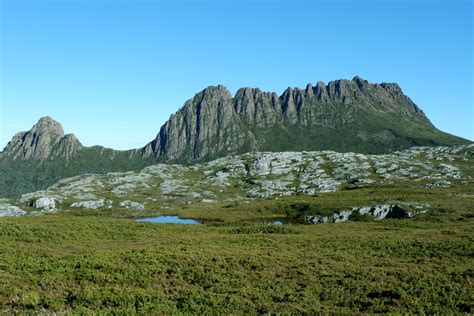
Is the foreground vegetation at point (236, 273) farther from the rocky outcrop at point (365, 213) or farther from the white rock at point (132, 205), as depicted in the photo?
the white rock at point (132, 205)

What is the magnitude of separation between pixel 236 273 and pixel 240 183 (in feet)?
476

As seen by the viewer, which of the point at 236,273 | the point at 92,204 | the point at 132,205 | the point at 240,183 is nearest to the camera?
the point at 236,273

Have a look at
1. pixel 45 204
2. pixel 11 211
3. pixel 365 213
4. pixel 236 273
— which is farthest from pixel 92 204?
pixel 236 273

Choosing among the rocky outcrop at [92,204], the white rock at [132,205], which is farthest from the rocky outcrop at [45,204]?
the white rock at [132,205]

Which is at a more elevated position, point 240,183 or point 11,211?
point 240,183

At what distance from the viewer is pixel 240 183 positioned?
569 feet

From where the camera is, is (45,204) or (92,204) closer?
(92,204)

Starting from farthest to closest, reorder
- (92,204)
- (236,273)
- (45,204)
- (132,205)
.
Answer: (132,205) → (45,204) → (92,204) → (236,273)

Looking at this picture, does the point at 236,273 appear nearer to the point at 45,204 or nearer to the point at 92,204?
the point at 92,204

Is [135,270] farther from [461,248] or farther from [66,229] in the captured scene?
[461,248]

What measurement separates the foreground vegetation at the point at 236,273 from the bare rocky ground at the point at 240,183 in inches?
3117

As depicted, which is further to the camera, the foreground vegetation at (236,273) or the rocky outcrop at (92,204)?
the rocky outcrop at (92,204)

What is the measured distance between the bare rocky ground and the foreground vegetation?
79.2m

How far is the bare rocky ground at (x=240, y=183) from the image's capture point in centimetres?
12550
